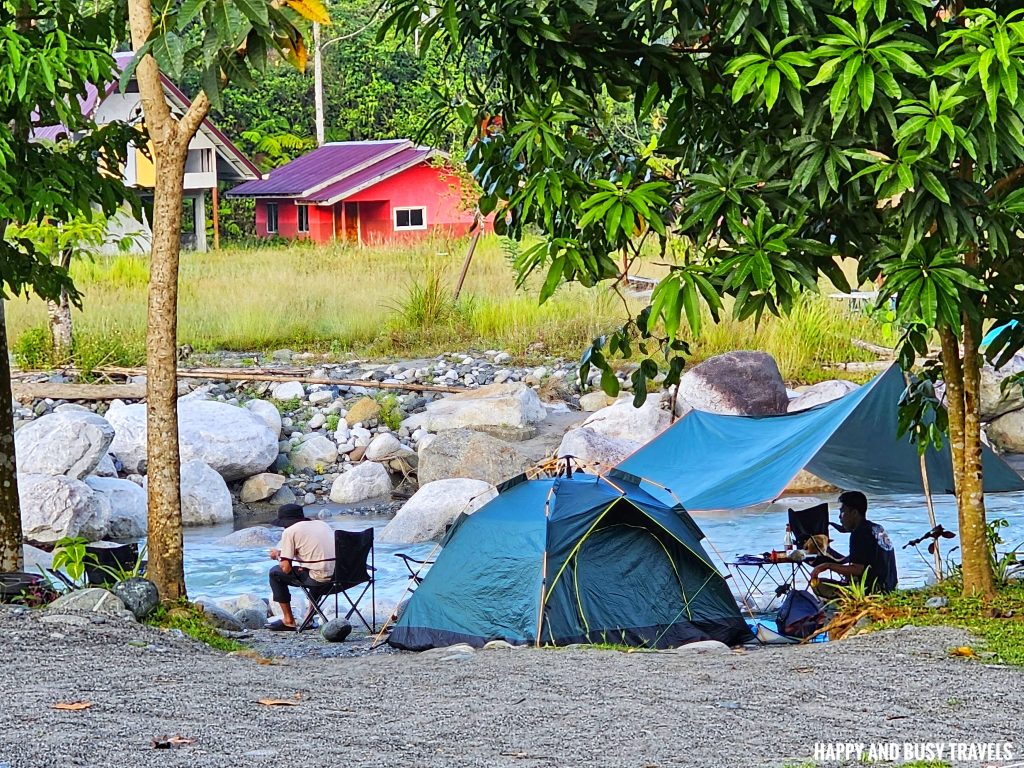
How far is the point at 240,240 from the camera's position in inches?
1393

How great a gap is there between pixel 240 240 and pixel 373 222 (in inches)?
148

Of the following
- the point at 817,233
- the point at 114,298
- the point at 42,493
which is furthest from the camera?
the point at 114,298

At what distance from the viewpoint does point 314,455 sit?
49.6 ft

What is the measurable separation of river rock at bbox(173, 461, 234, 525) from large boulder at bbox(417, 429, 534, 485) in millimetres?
2118

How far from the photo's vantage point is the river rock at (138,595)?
6656 mm

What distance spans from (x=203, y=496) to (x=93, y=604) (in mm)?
6922

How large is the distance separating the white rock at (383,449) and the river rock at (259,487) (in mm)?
1154

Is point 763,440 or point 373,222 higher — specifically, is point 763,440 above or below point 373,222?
below

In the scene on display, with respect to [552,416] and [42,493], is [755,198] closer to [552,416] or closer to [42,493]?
[42,493]

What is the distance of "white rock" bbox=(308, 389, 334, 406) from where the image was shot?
16.6 metres

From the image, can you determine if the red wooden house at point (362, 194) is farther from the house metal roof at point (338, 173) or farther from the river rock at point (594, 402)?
the river rock at point (594, 402)

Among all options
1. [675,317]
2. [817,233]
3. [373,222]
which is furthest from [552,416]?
[373,222]

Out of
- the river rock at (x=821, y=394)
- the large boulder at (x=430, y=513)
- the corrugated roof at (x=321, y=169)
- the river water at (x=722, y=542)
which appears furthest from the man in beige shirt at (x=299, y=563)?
the corrugated roof at (x=321, y=169)

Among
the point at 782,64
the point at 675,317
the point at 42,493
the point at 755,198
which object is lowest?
the point at 42,493
